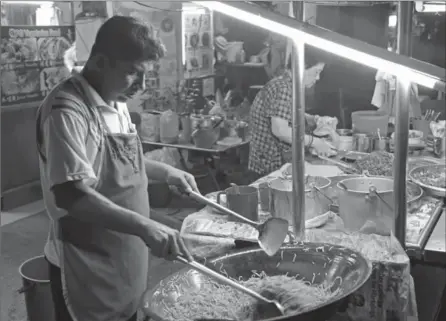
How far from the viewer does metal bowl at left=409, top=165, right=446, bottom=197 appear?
9.77 ft

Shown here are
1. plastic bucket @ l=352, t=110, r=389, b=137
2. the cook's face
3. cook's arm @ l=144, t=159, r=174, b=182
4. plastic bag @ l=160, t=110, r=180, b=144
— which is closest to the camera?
the cook's face

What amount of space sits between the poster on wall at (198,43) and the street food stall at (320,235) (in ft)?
17.8

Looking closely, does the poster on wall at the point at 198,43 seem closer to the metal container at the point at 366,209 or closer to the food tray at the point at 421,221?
the food tray at the point at 421,221

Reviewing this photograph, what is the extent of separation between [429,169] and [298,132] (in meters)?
Answer: 1.65

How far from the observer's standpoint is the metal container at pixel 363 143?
14.0 feet

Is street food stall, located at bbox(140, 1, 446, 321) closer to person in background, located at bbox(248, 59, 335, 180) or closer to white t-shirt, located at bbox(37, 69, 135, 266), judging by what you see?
white t-shirt, located at bbox(37, 69, 135, 266)

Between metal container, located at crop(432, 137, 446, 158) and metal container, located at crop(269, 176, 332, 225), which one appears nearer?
metal container, located at crop(269, 176, 332, 225)

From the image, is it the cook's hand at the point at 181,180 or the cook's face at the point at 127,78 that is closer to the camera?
the cook's face at the point at 127,78

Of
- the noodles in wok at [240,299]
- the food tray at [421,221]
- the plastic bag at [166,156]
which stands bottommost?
the plastic bag at [166,156]

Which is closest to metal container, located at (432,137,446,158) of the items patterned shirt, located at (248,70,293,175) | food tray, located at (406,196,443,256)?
patterned shirt, located at (248,70,293,175)

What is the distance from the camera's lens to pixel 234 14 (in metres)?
1.66

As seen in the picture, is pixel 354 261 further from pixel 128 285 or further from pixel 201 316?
pixel 128 285

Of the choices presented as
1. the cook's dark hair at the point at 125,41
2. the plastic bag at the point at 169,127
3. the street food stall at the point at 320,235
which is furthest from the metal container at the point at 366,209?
the plastic bag at the point at 169,127

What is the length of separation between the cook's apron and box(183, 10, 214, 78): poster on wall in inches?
232
